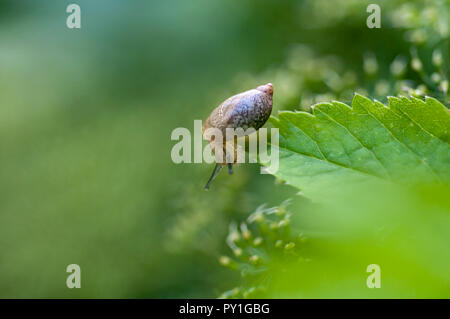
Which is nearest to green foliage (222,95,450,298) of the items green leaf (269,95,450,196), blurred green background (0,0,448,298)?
green leaf (269,95,450,196)

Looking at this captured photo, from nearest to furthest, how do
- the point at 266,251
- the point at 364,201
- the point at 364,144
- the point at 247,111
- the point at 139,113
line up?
the point at 364,201 → the point at 364,144 → the point at 247,111 → the point at 266,251 → the point at 139,113

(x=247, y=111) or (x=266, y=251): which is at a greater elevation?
(x=247, y=111)

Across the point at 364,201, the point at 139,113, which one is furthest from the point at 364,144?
the point at 139,113

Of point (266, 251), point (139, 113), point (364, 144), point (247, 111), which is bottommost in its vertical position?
point (266, 251)

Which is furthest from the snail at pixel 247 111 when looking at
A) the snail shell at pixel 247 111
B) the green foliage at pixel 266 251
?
the green foliage at pixel 266 251

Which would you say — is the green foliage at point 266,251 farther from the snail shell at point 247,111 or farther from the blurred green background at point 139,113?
the snail shell at point 247,111

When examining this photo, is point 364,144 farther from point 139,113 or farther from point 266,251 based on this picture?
point 139,113
